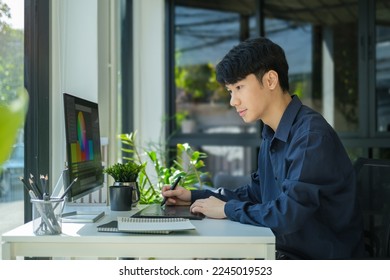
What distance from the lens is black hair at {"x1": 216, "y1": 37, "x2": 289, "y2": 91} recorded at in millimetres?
1764

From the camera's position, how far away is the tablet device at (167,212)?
5.51 ft

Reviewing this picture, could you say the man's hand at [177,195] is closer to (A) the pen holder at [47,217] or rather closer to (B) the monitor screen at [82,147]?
(B) the monitor screen at [82,147]

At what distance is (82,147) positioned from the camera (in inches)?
69.2

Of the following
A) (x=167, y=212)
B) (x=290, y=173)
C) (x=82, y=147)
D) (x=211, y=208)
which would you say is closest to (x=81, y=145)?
(x=82, y=147)

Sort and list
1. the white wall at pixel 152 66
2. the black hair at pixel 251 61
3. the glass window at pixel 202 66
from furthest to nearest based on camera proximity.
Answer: the glass window at pixel 202 66
the white wall at pixel 152 66
the black hair at pixel 251 61

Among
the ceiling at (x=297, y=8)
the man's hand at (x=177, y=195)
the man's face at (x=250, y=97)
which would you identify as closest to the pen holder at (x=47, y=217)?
the man's hand at (x=177, y=195)

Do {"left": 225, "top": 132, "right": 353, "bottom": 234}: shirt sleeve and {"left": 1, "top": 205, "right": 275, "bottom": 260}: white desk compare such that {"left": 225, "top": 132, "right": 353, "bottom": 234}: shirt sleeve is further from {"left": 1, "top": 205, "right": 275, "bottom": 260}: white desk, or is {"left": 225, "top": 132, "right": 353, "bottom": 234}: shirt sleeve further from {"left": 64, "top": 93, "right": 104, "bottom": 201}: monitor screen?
{"left": 64, "top": 93, "right": 104, "bottom": 201}: monitor screen

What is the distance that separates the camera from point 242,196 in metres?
2.07

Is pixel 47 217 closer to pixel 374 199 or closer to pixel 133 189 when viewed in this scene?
pixel 133 189

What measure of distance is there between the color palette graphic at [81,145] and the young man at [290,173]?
0.35 metres

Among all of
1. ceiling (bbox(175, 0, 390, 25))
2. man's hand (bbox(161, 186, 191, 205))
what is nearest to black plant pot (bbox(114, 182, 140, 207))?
man's hand (bbox(161, 186, 191, 205))

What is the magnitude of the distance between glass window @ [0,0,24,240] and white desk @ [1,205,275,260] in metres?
0.44

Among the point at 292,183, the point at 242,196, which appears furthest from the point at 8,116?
the point at 242,196

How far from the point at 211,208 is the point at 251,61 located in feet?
1.73
